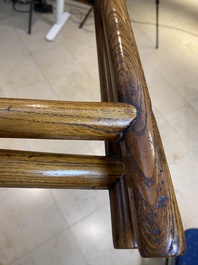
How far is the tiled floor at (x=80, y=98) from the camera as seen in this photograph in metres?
1.20

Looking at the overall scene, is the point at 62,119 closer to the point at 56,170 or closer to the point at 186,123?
the point at 56,170

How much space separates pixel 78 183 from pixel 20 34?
2.09 metres

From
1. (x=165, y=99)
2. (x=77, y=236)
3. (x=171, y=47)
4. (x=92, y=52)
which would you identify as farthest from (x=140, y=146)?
(x=171, y=47)

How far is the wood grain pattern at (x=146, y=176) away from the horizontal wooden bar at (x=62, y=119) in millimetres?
23

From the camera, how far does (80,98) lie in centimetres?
179

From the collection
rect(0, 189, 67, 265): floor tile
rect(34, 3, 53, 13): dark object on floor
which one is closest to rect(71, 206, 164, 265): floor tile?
rect(0, 189, 67, 265): floor tile

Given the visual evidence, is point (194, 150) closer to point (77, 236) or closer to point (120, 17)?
point (77, 236)

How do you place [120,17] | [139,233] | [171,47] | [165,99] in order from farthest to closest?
1. [171,47]
2. [165,99]
3. [120,17]
4. [139,233]

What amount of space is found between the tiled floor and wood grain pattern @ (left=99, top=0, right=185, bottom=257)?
42.6 inches

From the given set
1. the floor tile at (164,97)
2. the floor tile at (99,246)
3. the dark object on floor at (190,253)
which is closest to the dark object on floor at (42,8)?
the floor tile at (164,97)

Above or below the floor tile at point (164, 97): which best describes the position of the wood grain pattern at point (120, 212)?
above

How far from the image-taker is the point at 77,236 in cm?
123

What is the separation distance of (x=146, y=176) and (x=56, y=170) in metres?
0.13

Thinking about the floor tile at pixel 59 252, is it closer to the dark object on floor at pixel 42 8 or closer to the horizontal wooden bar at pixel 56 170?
the horizontal wooden bar at pixel 56 170
